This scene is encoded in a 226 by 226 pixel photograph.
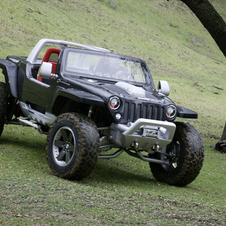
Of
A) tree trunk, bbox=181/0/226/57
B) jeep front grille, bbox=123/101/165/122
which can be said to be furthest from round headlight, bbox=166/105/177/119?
tree trunk, bbox=181/0/226/57

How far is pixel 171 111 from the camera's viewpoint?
244 inches

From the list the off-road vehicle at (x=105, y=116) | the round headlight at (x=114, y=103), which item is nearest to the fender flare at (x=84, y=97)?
the off-road vehicle at (x=105, y=116)

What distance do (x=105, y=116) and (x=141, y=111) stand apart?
0.57 metres

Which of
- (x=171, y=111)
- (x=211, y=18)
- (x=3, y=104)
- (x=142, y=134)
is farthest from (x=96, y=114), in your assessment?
(x=211, y=18)

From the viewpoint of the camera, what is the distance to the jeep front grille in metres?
5.89

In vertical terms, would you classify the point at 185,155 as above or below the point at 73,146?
above

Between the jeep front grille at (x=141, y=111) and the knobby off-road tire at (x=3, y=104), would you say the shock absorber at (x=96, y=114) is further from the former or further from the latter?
the knobby off-road tire at (x=3, y=104)

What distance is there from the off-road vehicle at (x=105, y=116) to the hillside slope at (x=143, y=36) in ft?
25.6

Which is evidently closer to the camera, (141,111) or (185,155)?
(141,111)

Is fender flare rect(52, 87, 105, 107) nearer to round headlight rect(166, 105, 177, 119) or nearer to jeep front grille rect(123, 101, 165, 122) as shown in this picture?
jeep front grille rect(123, 101, 165, 122)

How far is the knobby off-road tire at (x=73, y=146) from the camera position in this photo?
550 centimetres

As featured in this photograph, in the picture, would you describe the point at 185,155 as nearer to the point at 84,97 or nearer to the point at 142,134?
the point at 142,134

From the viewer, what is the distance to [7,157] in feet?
22.5

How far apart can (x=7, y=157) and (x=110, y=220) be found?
3.26 m
